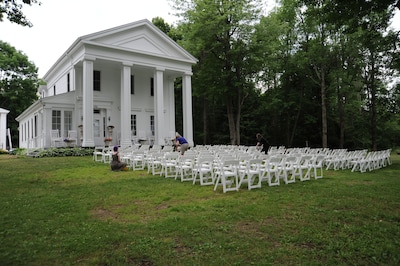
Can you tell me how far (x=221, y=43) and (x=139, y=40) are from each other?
7.84m

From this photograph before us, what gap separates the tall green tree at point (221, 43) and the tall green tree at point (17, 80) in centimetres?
2673

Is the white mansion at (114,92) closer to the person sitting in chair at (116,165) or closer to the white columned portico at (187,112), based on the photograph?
the white columned portico at (187,112)

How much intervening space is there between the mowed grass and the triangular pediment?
15223mm

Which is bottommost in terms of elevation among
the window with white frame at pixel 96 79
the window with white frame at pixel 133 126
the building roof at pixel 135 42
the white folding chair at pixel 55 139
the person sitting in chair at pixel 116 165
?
the person sitting in chair at pixel 116 165

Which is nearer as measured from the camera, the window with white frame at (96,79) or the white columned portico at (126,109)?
the white columned portico at (126,109)

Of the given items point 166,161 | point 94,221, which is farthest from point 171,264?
point 166,161

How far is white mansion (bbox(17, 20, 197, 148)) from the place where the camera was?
70.4 feet

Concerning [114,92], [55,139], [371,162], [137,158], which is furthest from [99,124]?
[371,162]

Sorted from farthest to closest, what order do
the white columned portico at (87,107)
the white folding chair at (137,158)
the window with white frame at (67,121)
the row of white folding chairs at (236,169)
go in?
the window with white frame at (67,121) → the white columned portico at (87,107) → the white folding chair at (137,158) → the row of white folding chairs at (236,169)

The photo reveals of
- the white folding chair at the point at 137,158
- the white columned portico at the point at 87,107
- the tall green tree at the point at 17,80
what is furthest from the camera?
the tall green tree at the point at 17,80

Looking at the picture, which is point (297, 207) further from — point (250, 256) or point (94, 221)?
point (94, 221)

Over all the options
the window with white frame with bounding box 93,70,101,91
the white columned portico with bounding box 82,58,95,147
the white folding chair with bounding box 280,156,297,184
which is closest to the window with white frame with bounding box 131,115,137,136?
the window with white frame with bounding box 93,70,101,91

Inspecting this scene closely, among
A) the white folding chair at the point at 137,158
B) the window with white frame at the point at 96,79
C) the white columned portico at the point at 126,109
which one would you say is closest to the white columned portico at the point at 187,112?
the white columned portico at the point at 126,109

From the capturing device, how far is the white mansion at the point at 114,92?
70.4ft
